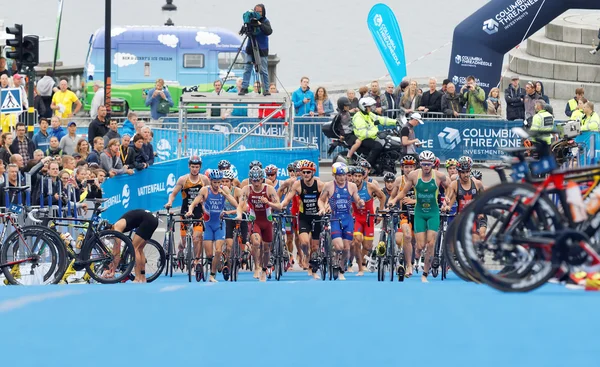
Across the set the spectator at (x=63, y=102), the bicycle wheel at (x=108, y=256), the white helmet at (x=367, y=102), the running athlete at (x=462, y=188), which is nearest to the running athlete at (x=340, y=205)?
the running athlete at (x=462, y=188)

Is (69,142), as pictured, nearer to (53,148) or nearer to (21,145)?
(53,148)

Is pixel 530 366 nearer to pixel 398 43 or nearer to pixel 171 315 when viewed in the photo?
pixel 171 315

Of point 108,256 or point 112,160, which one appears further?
point 112,160

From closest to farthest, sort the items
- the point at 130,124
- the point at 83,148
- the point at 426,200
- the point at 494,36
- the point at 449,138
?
the point at 426,200
the point at 83,148
the point at 130,124
the point at 449,138
the point at 494,36

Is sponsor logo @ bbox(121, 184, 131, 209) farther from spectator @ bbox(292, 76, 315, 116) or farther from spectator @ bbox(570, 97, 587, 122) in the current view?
spectator @ bbox(570, 97, 587, 122)

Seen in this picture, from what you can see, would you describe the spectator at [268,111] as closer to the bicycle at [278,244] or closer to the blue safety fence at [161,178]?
the blue safety fence at [161,178]

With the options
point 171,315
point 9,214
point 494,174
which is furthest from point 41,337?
point 494,174

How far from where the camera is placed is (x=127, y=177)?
2284 centimetres

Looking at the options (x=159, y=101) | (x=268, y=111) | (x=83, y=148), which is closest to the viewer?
(x=83, y=148)

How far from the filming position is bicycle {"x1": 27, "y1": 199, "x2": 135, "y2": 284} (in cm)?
1877

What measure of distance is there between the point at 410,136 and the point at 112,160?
6.69 metres

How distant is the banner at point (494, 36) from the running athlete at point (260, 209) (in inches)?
515

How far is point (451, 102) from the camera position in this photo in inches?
1192

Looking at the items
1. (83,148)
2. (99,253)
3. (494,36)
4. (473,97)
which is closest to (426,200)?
(99,253)
